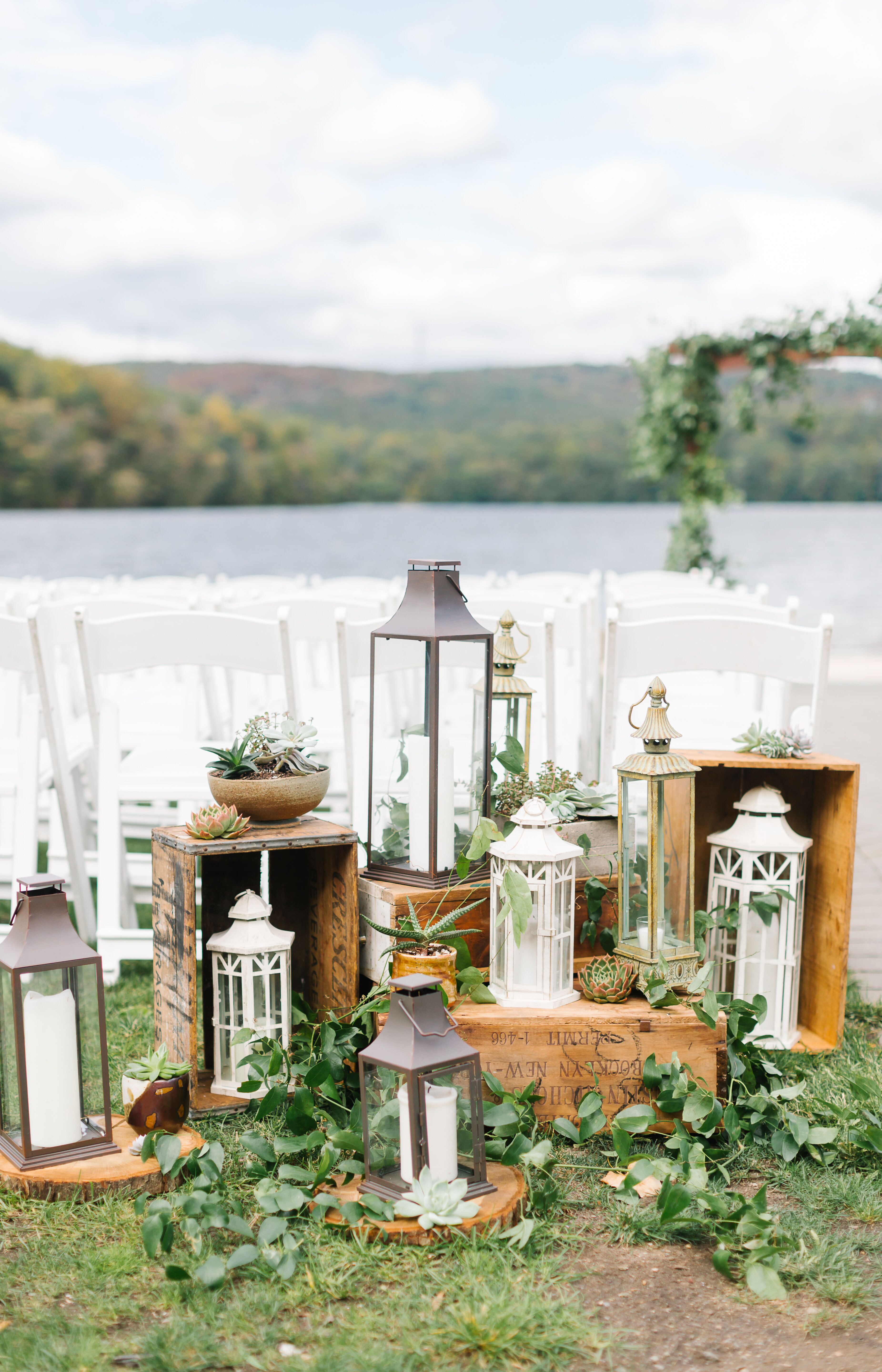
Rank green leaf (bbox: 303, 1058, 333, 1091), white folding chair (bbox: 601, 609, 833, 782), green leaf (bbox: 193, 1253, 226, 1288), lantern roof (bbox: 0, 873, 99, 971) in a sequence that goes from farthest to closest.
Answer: white folding chair (bbox: 601, 609, 833, 782)
green leaf (bbox: 303, 1058, 333, 1091)
lantern roof (bbox: 0, 873, 99, 971)
green leaf (bbox: 193, 1253, 226, 1288)

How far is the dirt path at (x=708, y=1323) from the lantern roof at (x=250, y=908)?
814mm

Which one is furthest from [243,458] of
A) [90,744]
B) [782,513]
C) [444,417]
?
[90,744]

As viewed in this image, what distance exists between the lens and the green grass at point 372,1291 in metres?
1.45

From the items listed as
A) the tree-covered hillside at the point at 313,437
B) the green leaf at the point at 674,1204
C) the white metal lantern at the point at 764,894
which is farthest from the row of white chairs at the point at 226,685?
the tree-covered hillside at the point at 313,437

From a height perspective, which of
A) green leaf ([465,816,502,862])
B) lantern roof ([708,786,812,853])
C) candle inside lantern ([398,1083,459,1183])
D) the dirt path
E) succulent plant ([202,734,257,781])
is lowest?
the dirt path

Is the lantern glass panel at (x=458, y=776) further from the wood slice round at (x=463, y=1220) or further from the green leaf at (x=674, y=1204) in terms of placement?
the green leaf at (x=674, y=1204)

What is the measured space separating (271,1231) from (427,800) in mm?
796

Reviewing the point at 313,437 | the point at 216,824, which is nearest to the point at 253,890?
the point at 216,824

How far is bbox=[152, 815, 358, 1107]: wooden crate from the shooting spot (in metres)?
2.09

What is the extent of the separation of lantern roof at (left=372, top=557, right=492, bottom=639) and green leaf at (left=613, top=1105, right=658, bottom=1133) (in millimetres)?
871

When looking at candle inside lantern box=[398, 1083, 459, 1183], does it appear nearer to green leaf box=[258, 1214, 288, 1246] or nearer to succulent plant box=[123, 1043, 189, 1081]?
green leaf box=[258, 1214, 288, 1246]

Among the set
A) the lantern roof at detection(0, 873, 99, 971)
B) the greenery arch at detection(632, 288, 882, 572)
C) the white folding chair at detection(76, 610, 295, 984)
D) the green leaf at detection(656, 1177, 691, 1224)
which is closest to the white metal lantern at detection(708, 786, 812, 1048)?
the green leaf at detection(656, 1177, 691, 1224)

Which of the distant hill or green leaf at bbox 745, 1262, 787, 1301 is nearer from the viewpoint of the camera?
green leaf at bbox 745, 1262, 787, 1301

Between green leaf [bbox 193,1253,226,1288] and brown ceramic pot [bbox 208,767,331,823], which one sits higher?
brown ceramic pot [bbox 208,767,331,823]
